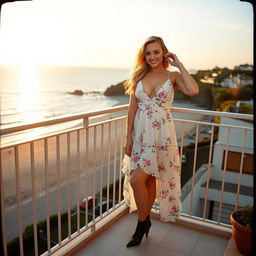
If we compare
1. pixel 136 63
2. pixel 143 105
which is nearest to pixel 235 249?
pixel 143 105

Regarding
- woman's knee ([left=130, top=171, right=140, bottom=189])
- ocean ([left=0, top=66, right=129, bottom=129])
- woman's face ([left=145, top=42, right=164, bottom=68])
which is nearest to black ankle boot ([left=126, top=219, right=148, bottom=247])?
woman's knee ([left=130, top=171, right=140, bottom=189])

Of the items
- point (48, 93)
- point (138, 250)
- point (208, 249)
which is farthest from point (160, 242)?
point (48, 93)

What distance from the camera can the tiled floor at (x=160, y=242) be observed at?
247cm

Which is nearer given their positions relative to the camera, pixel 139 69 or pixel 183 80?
pixel 183 80

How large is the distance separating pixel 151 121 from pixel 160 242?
1.13 meters

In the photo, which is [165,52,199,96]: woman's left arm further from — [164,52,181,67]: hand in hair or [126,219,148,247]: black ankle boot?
[126,219,148,247]: black ankle boot

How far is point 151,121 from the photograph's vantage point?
7.68 feet

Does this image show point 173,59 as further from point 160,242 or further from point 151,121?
point 160,242

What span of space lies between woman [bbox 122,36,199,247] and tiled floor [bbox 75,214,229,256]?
0.12 meters

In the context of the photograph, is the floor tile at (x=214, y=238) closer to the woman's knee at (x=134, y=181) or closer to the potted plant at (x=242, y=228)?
the potted plant at (x=242, y=228)

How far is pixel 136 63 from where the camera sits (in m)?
2.49

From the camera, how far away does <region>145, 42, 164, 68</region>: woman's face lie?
7.45 ft

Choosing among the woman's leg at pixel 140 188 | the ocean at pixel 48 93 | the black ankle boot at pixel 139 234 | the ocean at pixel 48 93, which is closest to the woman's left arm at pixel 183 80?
the woman's leg at pixel 140 188

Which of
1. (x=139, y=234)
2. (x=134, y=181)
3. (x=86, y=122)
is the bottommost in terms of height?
(x=139, y=234)
